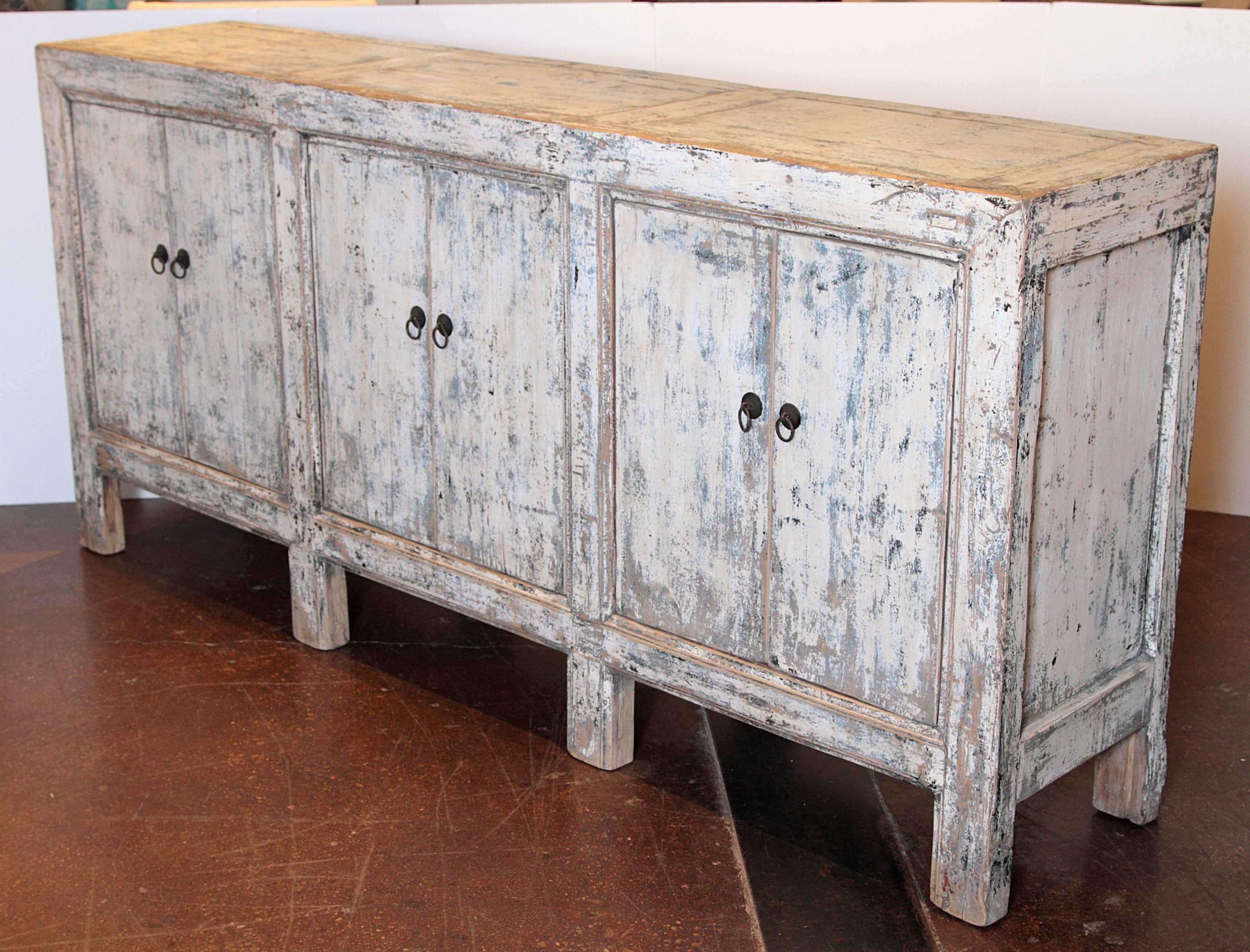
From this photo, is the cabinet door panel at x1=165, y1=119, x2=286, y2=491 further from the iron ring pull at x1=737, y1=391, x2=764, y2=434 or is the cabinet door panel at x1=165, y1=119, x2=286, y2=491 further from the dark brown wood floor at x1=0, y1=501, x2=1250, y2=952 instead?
the iron ring pull at x1=737, y1=391, x2=764, y2=434

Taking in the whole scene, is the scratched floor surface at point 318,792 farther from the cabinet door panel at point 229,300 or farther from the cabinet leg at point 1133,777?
the cabinet leg at point 1133,777

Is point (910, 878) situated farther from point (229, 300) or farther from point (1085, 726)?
point (229, 300)

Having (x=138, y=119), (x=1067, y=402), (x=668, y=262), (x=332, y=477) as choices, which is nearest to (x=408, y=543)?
(x=332, y=477)

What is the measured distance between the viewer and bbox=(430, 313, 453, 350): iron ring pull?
309 cm

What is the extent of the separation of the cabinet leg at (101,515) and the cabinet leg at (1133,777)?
2.64 metres

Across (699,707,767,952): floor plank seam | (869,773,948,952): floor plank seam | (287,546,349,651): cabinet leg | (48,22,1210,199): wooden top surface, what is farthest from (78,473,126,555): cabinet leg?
(869,773,948,952): floor plank seam

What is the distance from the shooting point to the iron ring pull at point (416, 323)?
3.12 metres

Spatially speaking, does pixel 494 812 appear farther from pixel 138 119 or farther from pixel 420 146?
pixel 138 119

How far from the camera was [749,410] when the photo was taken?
2596 mm

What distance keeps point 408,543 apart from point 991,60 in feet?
6.81

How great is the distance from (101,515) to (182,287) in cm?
76

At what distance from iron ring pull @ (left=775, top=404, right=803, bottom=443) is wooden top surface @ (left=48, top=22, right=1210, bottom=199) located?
416 mm

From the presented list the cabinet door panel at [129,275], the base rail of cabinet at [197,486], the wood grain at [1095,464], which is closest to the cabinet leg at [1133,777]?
the wood grain at [1095,464]

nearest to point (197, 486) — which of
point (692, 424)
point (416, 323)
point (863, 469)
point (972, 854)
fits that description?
point (416, 323)
